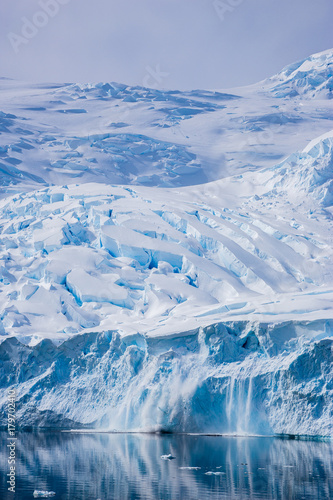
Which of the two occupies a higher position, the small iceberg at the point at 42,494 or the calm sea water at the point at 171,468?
the calm sea water at the point at 171,468

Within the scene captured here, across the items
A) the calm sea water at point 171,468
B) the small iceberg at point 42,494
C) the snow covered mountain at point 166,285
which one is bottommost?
the small iceberg at point 42,494

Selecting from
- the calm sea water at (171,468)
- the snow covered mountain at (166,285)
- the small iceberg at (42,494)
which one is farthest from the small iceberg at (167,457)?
the snow covered mountain at (166,285)

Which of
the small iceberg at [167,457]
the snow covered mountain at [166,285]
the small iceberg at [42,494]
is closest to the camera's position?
the small iceberg at [42,494]

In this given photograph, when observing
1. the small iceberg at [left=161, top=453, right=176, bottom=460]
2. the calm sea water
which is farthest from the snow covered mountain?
the small iceberg at [left=161, top=453, right=176, bottom=460]

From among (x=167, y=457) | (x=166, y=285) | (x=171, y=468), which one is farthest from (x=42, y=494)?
(x=166, y=285)

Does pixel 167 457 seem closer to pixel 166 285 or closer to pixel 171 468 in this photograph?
pixel 171 468

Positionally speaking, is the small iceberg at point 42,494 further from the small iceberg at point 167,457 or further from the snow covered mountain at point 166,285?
the snow covered mountain at point 166,285
